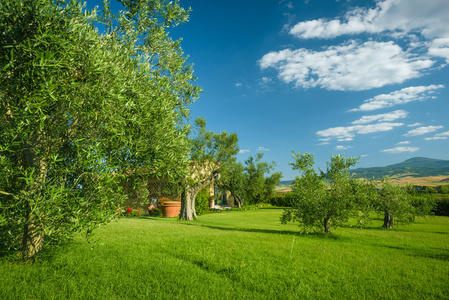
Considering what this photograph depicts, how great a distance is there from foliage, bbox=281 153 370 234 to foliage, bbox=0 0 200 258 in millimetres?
8318

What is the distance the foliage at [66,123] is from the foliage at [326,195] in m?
8.32

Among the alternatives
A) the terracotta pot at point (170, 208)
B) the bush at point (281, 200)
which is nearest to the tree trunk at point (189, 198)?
the terracotta pot at point (170, 208)

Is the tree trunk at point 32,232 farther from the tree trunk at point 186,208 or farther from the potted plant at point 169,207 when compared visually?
the potted plant at point 169,207

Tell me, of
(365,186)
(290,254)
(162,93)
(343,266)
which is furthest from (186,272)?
(365,186)

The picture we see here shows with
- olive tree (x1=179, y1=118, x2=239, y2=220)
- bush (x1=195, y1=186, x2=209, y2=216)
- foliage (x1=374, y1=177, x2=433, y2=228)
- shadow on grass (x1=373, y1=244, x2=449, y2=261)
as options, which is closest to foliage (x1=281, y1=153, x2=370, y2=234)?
shadow on grass (x1=373, y1=244, x2=449, y2=261)

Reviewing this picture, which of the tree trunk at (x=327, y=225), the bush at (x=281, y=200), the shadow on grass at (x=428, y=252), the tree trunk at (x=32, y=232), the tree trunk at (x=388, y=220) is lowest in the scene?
the bush at (x=281, y=200)

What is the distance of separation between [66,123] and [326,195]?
1196cm

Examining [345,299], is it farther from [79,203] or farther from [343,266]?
[79,203]

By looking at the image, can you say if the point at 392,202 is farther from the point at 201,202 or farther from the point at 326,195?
the point at 201,202

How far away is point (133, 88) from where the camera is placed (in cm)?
627

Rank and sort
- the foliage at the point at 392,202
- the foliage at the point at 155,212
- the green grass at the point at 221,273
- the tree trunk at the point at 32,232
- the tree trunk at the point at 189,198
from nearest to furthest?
the green grass at the point at 221,273, the tree trunk at the point at 32,232, the foliage at the point at 392,202, the tree trunk at the point at 189,198, the foliage at the point at 155,212

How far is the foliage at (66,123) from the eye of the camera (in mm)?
4922

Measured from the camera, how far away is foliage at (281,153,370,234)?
1243cm

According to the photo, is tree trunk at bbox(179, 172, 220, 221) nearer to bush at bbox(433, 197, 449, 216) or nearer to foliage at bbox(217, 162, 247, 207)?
foliage at bbox(217, 162, 247, 207)
